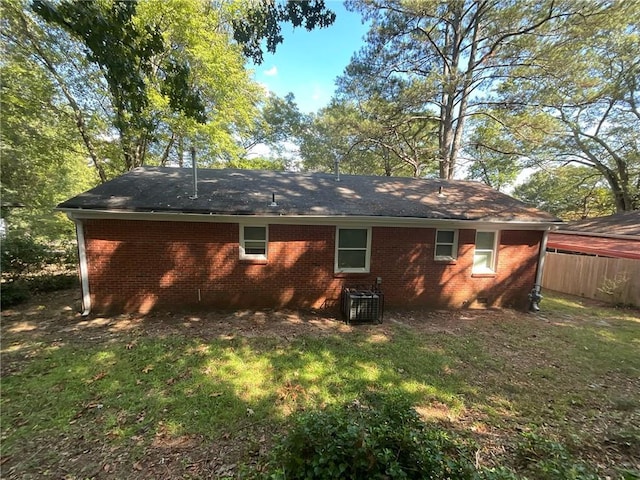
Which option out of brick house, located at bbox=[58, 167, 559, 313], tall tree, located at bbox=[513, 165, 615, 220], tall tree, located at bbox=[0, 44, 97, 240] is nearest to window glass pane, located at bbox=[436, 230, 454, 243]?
brick house, located at bbox=[58, 167, 559, 313]

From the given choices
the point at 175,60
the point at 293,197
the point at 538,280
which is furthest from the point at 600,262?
the point at 175,60

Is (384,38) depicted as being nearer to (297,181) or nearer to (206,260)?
(297,181)

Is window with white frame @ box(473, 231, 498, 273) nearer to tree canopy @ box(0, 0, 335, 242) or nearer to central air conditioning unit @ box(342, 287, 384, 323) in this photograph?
central air conditioning unit @ box(342, 287, 384, 323)

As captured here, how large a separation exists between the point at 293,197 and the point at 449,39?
45.6 feet

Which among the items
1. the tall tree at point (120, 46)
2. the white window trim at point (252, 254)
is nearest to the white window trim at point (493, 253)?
the white window trim at point (252, 254)

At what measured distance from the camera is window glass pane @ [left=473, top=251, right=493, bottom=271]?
859 cm

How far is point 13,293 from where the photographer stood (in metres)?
7.51

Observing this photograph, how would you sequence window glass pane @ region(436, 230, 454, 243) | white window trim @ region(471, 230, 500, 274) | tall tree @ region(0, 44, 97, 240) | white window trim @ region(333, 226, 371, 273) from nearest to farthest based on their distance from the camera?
1. white window trim @ region(333, 226, 371, 273)
2. window glass pane @ region(436, 230, 454, 243)
3. white window trim @ region(471, 230, 500, 274)
4. tall tree @ region(0, 44, 97, 240)

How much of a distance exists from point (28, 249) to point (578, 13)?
811 inches

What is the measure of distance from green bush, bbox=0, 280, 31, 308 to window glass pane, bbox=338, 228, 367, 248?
8.92 m

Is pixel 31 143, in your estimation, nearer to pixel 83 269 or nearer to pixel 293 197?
pixel 83 269

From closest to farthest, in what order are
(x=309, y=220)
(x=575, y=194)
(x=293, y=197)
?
(x=309, y=220) → (x=293, y=197) → (x=575, y=194)

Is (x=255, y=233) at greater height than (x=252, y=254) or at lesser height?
greater

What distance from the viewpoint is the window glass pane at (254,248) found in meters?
7.47
